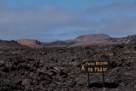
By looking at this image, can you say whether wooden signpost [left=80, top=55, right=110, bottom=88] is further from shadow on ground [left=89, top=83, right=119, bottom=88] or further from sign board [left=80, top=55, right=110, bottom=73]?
shadow on ground [left=89, top=83, right=119, bottom=88]

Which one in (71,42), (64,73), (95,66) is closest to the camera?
(95,66)

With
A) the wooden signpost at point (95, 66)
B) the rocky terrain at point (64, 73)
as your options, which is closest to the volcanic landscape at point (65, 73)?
the rocky terrain at point (64, 73)

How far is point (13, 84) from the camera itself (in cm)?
1339

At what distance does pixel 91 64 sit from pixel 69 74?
3.27 m

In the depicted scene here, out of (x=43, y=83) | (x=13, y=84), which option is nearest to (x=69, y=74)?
(x=43, y=83)

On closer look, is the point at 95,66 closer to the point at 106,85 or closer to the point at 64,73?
the point at 106,85

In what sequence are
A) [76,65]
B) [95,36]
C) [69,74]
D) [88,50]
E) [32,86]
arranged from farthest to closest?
[95,36] < [88,50] < [76,65] < [69,74] < [32,86]

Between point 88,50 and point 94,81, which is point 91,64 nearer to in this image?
point 94,81

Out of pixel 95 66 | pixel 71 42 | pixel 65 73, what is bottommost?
pixel 65 73

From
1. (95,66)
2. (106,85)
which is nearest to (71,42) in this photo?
(106,85)

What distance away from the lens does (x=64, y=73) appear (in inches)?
629

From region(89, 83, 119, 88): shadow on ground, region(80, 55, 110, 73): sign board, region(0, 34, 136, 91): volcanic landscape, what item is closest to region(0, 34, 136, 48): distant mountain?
region(0, 34, 136, 91): volcanic landscape

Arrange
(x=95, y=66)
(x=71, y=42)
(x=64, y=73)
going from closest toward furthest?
(x=95, y=66) → (x=64, y=73) → (x=71, y=42)

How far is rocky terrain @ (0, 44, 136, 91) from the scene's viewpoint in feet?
44.6
